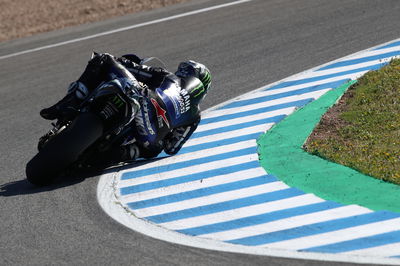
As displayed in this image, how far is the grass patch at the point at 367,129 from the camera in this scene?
845cm

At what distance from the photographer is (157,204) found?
8242 mm

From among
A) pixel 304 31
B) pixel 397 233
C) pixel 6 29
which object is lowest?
pixel 6 29

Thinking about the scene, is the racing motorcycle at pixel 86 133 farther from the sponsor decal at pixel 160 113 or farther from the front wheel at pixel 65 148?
the sponsor decal at pixel 160 113

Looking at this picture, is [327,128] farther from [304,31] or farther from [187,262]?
[304,31]

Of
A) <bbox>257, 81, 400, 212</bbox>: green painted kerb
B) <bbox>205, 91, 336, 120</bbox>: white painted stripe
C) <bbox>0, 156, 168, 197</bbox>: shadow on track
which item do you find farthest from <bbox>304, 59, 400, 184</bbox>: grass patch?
<bbox>0, 156, 168, 197</bbox>: shadow on track

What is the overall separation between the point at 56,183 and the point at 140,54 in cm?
584

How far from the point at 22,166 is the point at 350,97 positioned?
410 cm

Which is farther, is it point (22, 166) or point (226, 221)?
point (22, 166)

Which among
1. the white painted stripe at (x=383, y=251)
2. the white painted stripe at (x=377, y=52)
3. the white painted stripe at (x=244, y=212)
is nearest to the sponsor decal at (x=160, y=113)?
the white painted stripe at (x=244, y=212)

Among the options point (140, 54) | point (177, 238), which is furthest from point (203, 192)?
point (140, 54)

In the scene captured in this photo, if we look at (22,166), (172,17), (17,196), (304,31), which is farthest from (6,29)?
(17,196)

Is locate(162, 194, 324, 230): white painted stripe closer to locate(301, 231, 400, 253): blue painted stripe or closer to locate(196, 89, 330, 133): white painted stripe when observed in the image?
locate(301, 231, 400, 253): blue painted stripe

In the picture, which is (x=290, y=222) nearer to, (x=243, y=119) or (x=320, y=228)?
(x=320, y=228)

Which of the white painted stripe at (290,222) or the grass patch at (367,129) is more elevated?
the white painted stripe at (290,222)
